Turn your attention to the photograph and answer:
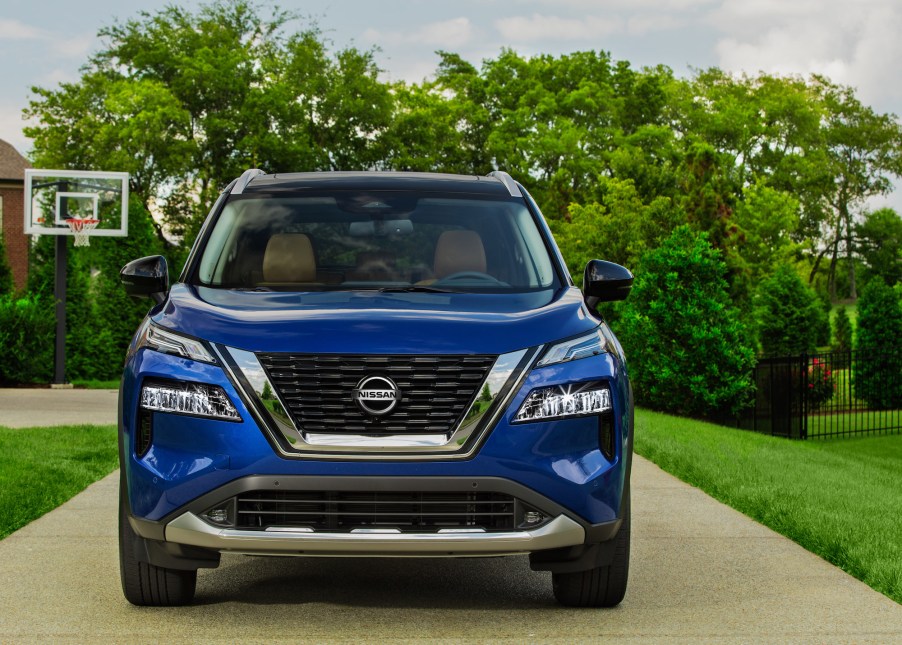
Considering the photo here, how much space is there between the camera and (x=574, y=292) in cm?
593

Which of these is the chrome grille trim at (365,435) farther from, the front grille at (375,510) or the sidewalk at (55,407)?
the sidewalk at (55,407)

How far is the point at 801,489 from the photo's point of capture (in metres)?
9.65

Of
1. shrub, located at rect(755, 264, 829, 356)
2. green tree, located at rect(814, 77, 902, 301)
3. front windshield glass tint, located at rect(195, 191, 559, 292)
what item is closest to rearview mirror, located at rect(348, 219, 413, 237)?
front windshield glass tint, located at rect(195, 191, 559, 292)

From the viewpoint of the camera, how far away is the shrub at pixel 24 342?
1070 inches

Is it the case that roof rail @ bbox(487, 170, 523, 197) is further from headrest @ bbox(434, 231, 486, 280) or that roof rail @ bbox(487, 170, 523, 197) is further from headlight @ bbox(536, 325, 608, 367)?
headlight @ bbox(536, 325, 608, 367)

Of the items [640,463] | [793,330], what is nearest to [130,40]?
[793,330]

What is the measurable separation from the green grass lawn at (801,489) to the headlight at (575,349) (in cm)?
201

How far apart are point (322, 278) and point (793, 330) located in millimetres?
35928

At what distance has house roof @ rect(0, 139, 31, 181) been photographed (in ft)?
160

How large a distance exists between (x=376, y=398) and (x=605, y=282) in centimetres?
159

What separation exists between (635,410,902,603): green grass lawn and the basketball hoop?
53.7 ft

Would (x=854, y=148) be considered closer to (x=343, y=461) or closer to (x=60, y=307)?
(x=60, y=307)

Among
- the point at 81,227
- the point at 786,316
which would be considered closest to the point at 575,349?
the point at 81,227

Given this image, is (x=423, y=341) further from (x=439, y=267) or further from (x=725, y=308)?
(x=725, y=308)
